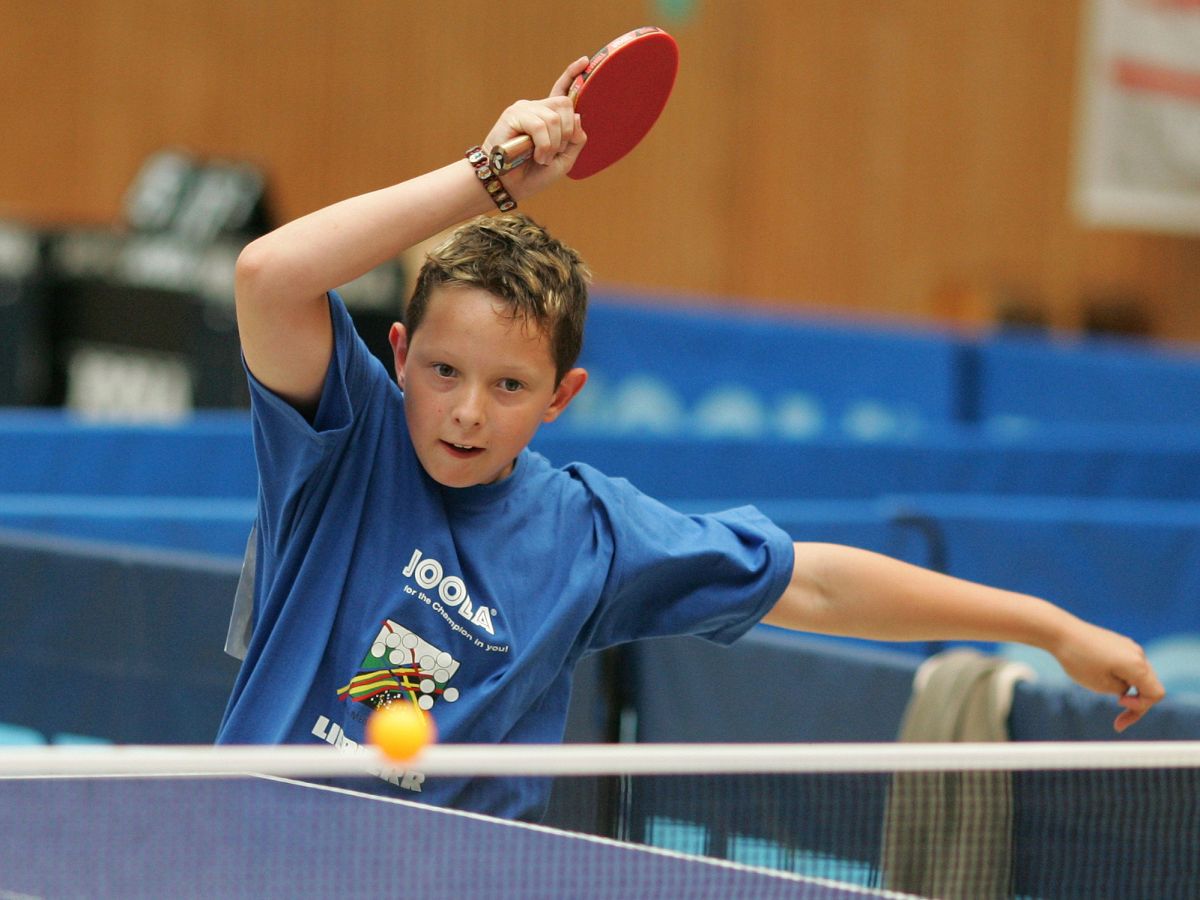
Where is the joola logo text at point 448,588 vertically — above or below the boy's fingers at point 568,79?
below

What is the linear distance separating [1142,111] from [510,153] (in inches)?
460

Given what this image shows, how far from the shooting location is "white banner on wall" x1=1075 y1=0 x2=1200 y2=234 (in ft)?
41.3

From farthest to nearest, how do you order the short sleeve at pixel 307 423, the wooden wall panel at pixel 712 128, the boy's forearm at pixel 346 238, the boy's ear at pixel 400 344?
1. the wooden wall panel at pixel 712 128
2. the boy's ear at pixel 400 344
3. the short sleeve at pixel 307 423
4. the boy's forearm at pixel 346 238

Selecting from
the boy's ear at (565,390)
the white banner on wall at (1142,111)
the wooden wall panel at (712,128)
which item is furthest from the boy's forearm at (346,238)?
the wooden wall panel at (712,128)

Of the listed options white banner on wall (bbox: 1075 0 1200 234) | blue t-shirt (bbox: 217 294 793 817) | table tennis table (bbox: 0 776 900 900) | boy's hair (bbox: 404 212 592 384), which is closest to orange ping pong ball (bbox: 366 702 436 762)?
table tennis table (bbox: 0 776 900 900)

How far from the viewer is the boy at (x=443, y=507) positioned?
203 centimetres

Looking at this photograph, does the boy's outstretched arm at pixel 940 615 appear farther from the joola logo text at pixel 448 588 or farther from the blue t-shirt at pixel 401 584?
the joola logo text at pixel 448 588

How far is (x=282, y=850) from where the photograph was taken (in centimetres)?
180

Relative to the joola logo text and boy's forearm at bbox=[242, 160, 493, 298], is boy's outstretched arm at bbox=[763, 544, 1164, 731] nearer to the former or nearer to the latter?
the joola logo text

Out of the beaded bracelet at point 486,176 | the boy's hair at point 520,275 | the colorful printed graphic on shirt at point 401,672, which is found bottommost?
the colorful printed graphic on shirt at point 401,672

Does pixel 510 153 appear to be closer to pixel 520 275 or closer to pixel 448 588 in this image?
pixel 520 275

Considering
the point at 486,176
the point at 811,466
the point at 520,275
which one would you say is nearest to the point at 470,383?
the point at 520,275

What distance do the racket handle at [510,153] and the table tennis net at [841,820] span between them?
2.40 ft

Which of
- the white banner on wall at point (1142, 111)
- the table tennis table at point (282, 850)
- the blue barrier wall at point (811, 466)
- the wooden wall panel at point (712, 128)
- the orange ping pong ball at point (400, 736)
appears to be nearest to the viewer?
the orange ping pong ball at point (400, 736)
